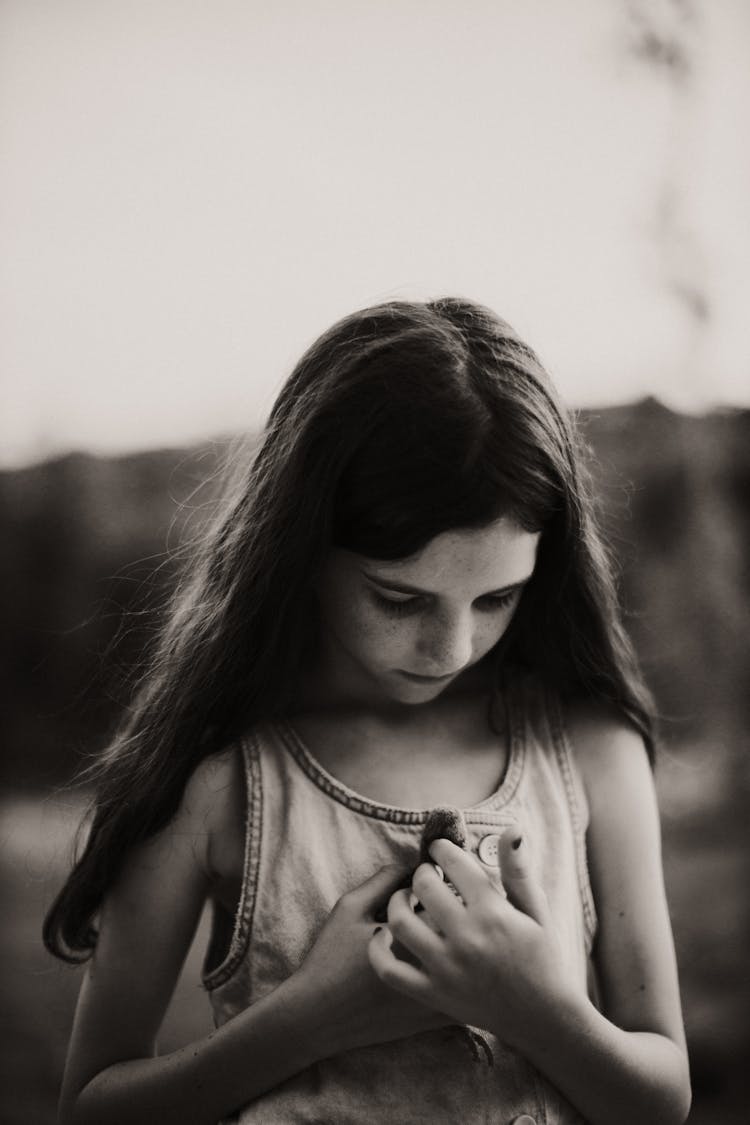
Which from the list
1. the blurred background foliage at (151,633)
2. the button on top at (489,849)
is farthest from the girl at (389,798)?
the blurred background foliage at (151,633)

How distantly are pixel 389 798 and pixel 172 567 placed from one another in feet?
1.35

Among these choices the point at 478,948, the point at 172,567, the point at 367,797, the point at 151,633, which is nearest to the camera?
the point at 478,948

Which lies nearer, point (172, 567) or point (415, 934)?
point (415, 934)

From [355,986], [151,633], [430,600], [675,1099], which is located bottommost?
[675,1099]

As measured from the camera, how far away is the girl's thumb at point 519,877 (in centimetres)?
57

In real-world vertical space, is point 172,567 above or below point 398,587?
below

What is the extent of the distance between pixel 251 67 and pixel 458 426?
0.43 metres

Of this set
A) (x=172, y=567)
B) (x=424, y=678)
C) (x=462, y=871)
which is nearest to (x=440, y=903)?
(x=462, y=871)

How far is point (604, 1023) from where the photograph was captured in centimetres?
60

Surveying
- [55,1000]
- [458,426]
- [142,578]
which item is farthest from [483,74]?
[55,1000]

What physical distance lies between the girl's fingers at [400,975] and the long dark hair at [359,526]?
6.5 inches

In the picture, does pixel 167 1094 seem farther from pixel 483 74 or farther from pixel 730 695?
pixel 483 74

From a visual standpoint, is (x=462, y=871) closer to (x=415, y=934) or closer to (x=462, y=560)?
(x=415, y=934)

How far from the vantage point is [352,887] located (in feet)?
Answer: 2.14
